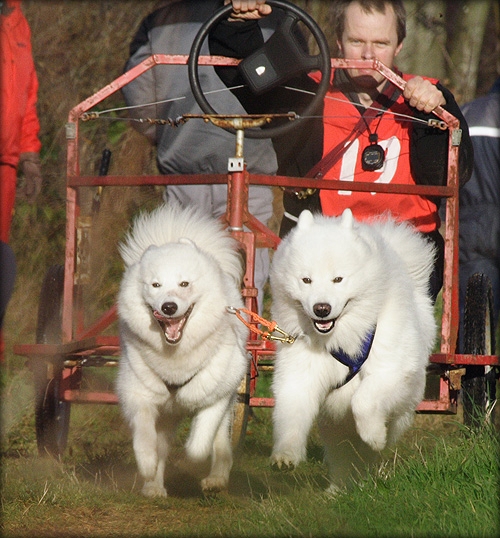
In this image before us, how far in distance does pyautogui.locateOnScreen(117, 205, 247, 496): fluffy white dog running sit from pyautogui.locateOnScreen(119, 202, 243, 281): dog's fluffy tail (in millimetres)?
105

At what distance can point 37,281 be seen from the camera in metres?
8.54

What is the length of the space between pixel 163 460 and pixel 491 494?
5.82 ft

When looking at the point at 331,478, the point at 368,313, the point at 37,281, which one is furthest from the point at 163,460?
the point at 37,281

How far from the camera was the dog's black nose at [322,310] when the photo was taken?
3953 mm

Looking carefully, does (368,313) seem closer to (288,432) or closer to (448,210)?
(288,432)

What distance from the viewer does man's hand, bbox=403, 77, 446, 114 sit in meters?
5.16

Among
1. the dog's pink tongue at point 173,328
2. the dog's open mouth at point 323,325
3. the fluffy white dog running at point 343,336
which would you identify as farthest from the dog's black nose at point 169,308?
the dog's open mouth at point 323,325

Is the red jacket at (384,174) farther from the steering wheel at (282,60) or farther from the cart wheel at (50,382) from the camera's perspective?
the cart wheel at (50,382)

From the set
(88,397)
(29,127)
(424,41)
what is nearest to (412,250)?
(88,397)

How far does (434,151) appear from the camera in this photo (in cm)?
550

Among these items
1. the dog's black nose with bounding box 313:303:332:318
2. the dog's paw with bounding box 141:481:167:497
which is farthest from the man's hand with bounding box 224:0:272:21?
the dog's paw with bounding box 141:481:167:497

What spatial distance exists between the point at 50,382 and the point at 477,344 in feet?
8.12

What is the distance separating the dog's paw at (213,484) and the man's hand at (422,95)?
2.30m

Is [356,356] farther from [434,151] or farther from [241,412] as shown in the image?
[434,151]
